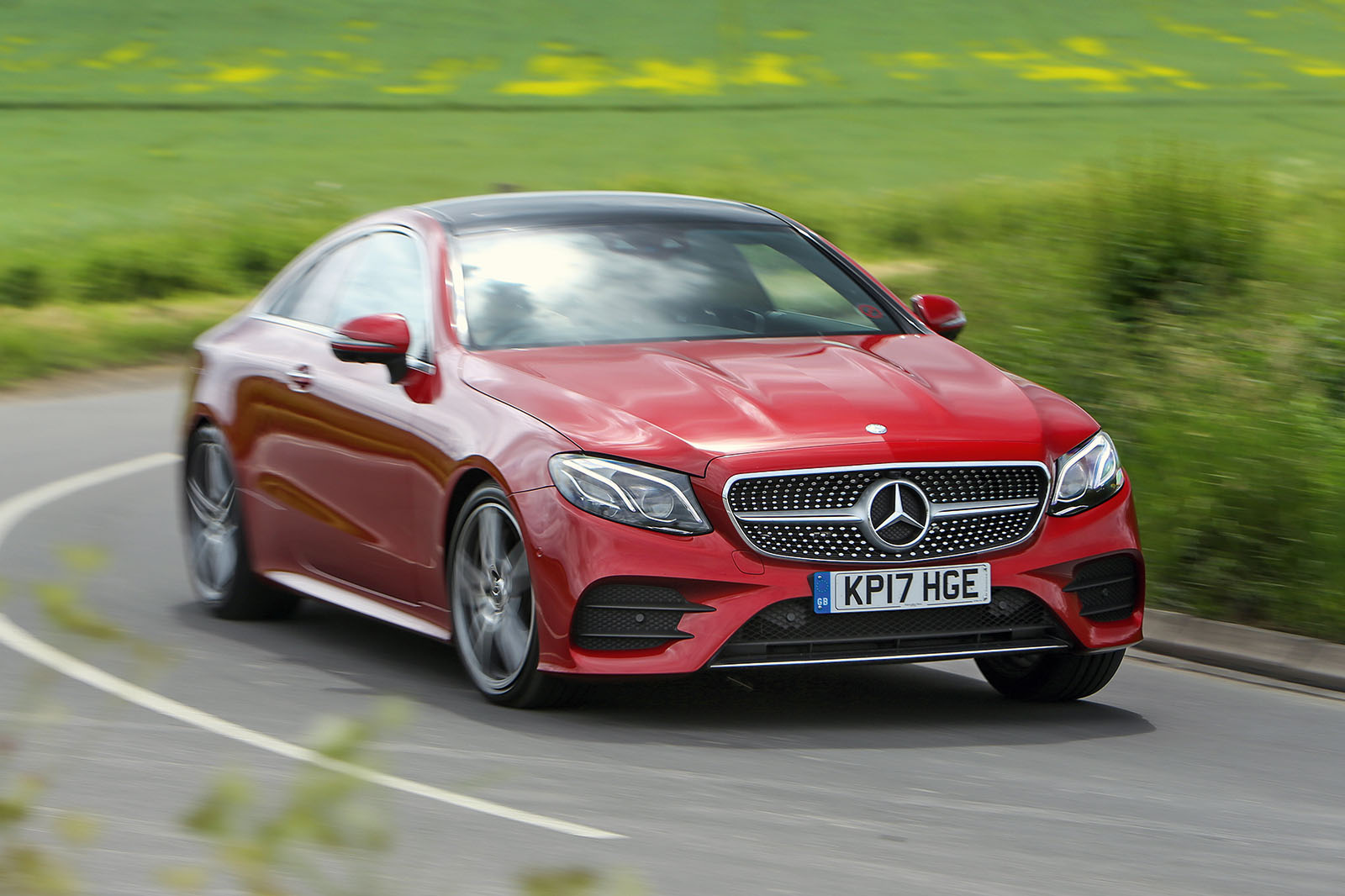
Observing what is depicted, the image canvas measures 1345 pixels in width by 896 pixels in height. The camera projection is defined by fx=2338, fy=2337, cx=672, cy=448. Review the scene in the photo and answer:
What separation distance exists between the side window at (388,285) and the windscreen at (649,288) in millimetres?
188

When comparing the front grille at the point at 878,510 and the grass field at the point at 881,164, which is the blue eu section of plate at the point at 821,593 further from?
the grass field at the point at 881,164

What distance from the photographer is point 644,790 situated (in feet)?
19.6

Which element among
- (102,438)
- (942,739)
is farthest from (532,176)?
(942,739)

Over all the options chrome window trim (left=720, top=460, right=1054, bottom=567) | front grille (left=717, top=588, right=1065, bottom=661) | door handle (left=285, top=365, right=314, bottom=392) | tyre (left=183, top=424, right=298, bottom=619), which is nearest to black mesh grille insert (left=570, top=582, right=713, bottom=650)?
front grille (left=717, top=588, right=1065, bottom=661)

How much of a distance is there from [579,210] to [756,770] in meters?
2.66

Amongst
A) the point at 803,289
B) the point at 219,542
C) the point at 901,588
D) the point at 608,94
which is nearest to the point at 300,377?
the point at 219,542

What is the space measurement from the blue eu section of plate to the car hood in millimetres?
372

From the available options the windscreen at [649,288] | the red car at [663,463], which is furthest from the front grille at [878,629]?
the windscreen at [649,288]

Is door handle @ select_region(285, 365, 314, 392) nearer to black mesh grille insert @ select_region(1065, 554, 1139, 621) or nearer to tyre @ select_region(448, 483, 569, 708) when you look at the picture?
tyre @ select_region(448, 483, 569, 708)

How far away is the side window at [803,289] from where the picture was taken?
816 centimetres

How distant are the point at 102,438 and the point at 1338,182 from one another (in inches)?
599

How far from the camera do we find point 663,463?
256 inches

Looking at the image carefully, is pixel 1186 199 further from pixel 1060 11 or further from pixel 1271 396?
pixel 1060 11

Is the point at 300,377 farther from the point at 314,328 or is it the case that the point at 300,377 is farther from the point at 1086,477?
the point at 1086,477
